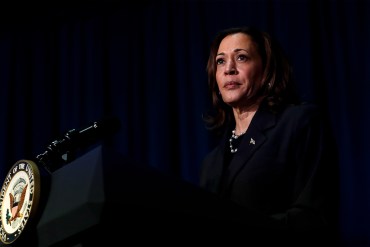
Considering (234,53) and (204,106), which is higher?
(234,53)

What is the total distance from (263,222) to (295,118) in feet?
1.81

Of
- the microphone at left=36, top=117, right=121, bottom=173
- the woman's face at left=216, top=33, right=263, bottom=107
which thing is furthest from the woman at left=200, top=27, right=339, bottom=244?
the microphone at left=36, top=117, right=121, bottom=173

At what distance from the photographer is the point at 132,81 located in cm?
301

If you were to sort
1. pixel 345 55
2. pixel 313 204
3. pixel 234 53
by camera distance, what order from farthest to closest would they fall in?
pixel 345 55 < pixel 234 53 < pixel 313 204

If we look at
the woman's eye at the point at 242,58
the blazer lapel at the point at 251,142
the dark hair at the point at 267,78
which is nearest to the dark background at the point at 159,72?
the dark hair at the point at 267,78

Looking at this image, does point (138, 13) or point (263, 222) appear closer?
point (263, 222)

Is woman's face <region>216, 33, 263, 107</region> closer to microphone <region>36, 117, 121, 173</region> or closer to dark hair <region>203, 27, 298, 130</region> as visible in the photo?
dark hair <region>203, 27, 298, 130</region>

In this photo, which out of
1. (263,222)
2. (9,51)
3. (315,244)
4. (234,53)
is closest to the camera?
(263,222)

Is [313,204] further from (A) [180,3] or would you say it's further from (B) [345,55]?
(A) [180,3]

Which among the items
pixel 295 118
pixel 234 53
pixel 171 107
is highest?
pixel 234 53

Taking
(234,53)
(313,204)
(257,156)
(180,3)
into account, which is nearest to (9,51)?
(180,3)

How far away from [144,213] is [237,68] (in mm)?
833

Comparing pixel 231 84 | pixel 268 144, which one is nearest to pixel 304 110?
pixel 268 144

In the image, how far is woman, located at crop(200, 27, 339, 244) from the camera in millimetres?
1048
